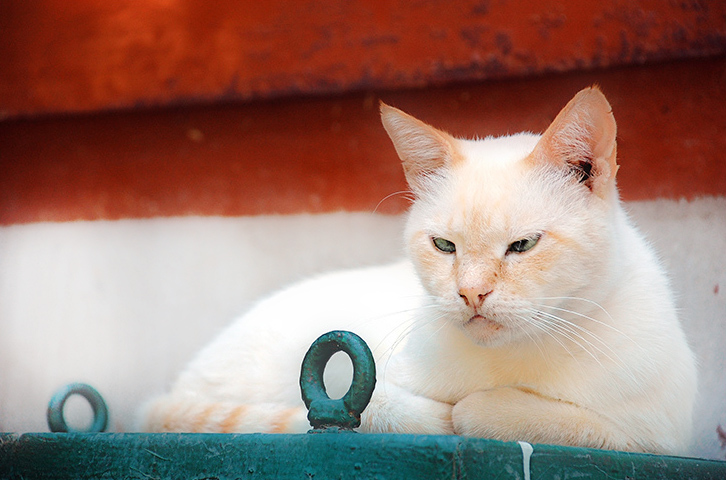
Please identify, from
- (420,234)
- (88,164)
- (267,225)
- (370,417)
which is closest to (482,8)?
(420,234)

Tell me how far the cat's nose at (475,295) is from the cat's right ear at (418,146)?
0.86 ft

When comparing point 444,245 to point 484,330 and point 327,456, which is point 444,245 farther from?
point 327,456

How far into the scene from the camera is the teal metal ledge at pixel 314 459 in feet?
2.23

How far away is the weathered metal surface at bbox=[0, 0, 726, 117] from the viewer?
1.17 metres

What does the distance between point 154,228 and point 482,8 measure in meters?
0.85

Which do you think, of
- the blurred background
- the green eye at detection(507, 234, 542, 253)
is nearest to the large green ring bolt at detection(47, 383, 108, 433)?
the blurred background

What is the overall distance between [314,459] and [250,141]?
0.87m

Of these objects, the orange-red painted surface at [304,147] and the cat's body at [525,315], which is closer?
the cat's body at [525,315]

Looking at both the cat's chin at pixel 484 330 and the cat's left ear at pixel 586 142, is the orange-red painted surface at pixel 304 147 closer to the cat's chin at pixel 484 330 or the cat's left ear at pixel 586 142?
the cat's left ear at pixel 586 142

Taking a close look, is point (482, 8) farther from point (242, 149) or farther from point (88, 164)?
point (88, 164)

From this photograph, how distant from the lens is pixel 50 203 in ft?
4.75

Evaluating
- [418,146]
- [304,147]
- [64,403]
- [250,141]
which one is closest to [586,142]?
[418,146]

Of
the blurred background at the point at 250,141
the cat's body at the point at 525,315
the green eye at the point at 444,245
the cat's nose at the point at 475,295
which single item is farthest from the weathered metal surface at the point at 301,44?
the cat's nose at the point at 475,295

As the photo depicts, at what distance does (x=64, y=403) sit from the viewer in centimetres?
121
